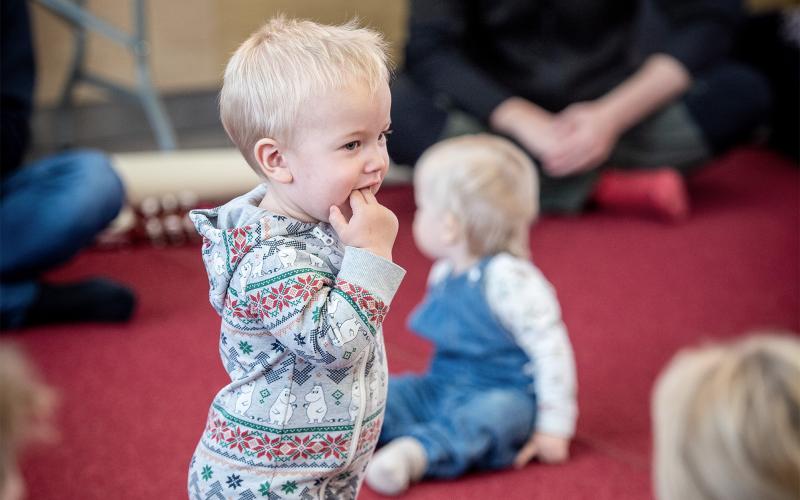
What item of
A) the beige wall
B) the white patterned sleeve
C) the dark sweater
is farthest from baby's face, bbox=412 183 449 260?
the beige wall

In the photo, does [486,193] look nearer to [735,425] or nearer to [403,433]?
[403,433]

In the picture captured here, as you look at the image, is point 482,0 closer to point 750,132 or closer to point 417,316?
point 750,132

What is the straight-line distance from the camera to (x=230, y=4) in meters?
2.89

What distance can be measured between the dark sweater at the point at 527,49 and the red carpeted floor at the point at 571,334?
0.32m

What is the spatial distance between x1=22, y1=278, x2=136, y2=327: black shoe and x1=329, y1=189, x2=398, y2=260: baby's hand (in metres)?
1.00

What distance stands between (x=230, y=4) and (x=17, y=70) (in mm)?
1179

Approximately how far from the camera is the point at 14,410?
574 mm

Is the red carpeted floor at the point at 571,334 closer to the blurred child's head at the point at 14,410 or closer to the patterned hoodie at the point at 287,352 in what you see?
→ the patterned hoodie at the point at 287,352

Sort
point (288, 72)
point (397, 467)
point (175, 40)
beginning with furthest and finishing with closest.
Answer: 1. point (175, 40)
2. point (397, 467)
3. point (288, 72)

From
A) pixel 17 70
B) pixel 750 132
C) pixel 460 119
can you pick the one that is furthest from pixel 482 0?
pixel 17 70

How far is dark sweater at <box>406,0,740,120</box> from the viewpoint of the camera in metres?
2.24

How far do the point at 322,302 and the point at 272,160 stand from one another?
116 mm

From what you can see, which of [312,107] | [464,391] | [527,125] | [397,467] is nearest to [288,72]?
[312,107]

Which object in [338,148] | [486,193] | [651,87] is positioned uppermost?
Result: [338,148]
